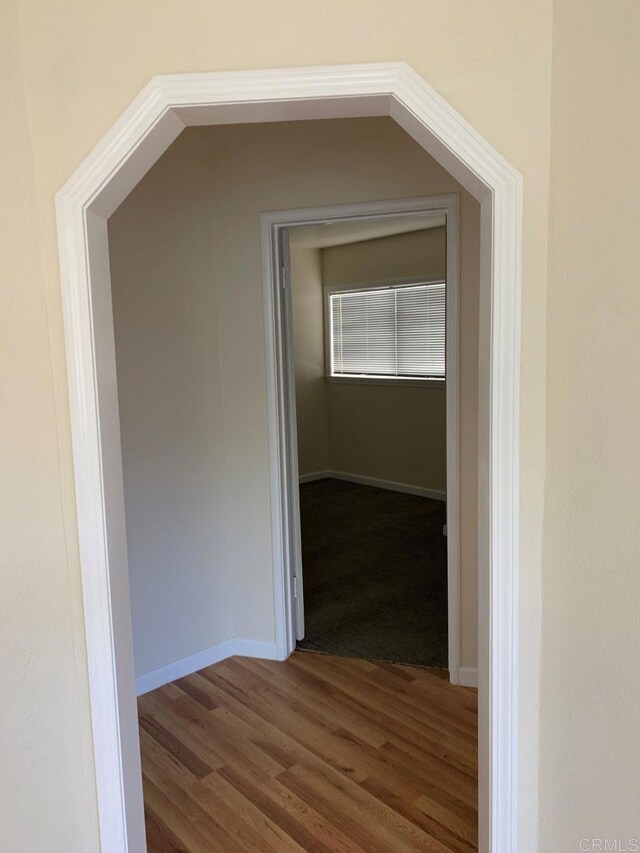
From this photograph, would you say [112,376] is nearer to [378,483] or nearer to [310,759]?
[310,759]

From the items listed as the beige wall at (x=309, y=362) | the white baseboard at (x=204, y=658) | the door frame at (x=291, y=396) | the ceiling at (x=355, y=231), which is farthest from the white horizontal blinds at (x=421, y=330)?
the white baseboard at (x=204, y=658)

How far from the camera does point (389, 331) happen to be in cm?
637

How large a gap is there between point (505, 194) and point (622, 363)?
1.46 ft

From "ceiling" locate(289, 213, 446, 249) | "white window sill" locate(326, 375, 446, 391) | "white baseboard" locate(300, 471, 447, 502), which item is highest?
"ceiling" locate(289, 213, 446, 249)

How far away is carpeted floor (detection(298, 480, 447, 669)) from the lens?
3312mm

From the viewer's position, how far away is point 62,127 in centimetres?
146

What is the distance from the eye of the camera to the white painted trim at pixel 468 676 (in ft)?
9.37

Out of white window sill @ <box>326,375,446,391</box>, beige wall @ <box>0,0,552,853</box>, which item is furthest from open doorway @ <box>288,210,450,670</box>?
beige wall @ <box>0,0,552,853</box>

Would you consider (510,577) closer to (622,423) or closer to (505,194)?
(622,423)

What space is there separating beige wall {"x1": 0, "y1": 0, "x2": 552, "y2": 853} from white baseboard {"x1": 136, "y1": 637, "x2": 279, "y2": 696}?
135cm

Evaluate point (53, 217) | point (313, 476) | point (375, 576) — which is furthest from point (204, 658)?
point (313, 476)

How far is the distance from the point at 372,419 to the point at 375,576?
2583mm

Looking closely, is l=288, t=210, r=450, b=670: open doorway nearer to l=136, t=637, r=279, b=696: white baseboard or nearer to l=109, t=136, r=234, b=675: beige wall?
l=136, t=637, r=279, b=696: white baseboard

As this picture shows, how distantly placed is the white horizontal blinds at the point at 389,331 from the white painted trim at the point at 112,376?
4.39 meters
